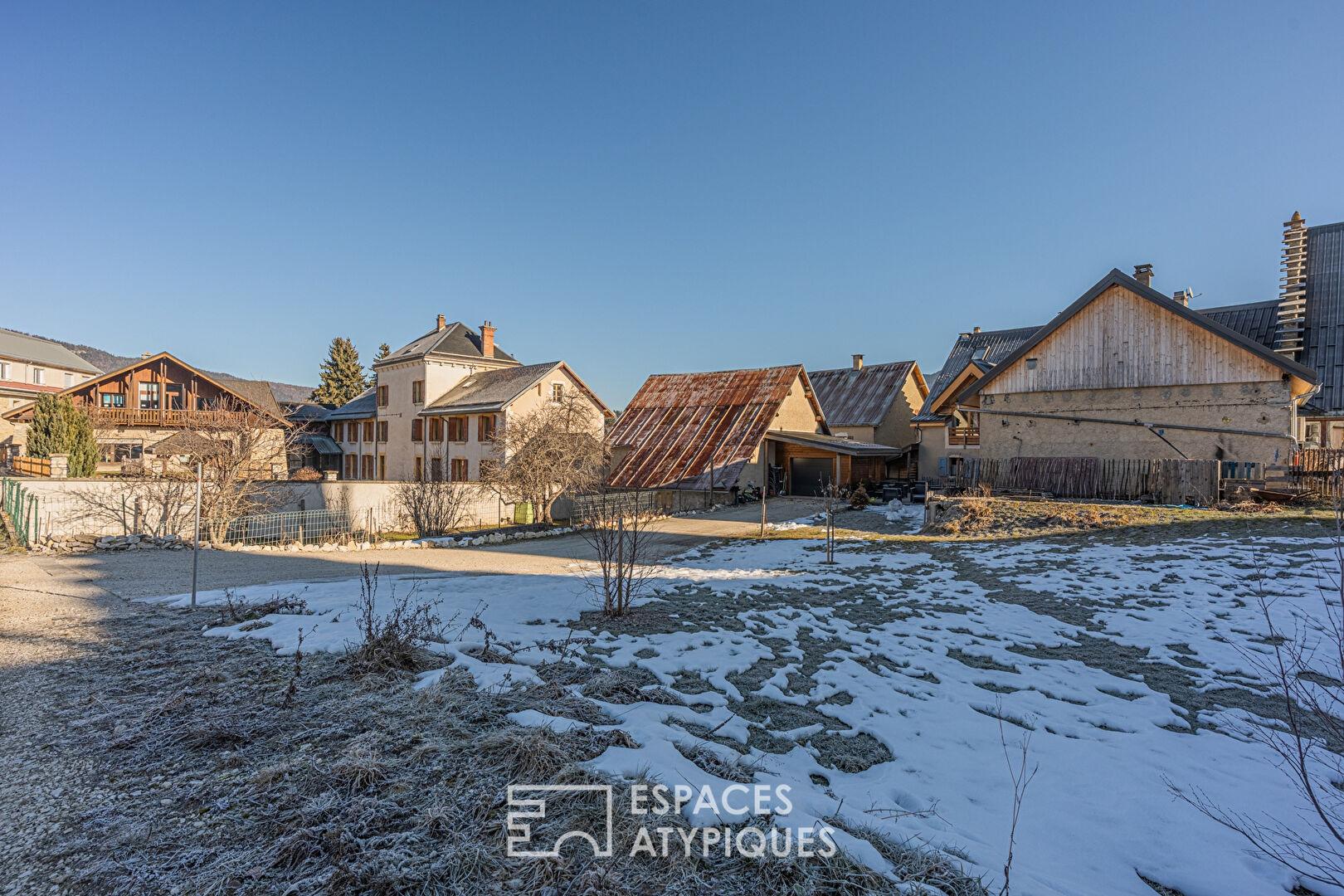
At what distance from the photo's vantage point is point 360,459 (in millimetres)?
39812

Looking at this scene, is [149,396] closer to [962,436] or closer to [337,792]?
[337,792]

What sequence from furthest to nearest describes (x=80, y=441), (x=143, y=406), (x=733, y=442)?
(x=143, y=406)
(x=80, y=441)
(x=733, y=442)

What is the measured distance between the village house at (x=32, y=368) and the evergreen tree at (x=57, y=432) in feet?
56.2

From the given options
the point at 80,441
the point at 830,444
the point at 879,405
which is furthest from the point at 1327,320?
the point at 80,441

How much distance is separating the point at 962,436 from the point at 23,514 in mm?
31561

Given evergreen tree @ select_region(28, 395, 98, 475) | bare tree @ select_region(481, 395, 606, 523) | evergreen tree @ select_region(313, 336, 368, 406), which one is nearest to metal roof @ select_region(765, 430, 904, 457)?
bare tree @ select_region(481, 395, 606, 523)

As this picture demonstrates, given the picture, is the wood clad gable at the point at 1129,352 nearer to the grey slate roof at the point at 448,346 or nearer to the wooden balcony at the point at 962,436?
the wooden balcony at the point at 962,436

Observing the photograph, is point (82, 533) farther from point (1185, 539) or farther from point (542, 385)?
point (1185, 539)

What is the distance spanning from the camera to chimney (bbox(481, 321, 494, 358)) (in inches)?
1521

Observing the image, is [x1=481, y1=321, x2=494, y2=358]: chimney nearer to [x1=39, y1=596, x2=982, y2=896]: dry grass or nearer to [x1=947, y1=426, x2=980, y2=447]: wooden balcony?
[x1=947, y1=426, x2=980, y2=447]: wooden balcony

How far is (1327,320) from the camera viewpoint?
1941 centimetres

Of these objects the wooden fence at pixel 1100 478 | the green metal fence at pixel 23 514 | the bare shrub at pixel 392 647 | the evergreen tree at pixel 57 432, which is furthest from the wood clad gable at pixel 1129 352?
the evergreen tree at pixel 57 432

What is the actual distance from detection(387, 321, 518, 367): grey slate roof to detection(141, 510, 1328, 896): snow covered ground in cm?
2855

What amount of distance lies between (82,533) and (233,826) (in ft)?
60.3
